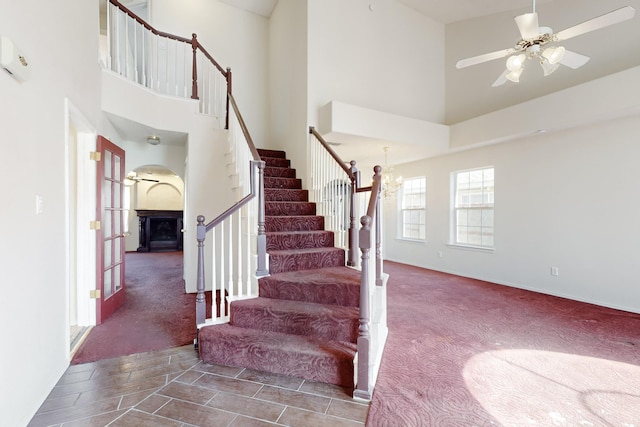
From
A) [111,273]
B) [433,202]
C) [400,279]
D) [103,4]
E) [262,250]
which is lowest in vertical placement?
[400,279]

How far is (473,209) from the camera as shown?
5.91m

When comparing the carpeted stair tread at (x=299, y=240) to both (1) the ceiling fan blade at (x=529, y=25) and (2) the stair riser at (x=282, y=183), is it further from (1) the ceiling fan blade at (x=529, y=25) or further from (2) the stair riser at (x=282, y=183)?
(1) the ceiling fan blade at (x=529, y=25)

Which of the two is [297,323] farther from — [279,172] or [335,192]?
[279,172]

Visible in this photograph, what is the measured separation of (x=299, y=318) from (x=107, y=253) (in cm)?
269

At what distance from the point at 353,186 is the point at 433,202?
3.99 metres

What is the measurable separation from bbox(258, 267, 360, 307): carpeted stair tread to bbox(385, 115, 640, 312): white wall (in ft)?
12.3

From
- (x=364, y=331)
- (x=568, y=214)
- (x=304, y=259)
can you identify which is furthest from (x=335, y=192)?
(x=568, y=214)

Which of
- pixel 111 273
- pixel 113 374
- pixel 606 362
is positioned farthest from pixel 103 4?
pixel 606 362

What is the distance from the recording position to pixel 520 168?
5.06 meters

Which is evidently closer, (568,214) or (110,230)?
(110,230)

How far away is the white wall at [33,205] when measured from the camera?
1.59 metres

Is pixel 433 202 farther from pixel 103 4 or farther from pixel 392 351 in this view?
pixel 103 4

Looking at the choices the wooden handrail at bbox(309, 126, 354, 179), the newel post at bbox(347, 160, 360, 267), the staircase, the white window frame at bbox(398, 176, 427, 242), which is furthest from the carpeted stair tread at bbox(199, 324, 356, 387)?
the white window frame at bbox(398, 176, 427, 242)

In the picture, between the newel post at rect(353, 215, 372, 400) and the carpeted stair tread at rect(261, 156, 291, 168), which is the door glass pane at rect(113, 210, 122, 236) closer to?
the carpeted stair tread at rect(261, 156, 291, 168)
